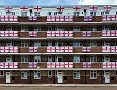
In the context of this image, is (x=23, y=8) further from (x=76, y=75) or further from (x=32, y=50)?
(x=76, y=75)

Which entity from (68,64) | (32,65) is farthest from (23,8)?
(68,64)

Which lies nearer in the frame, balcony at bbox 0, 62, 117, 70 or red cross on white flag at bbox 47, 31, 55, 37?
balcony at bbox 0, 62, 117, 70

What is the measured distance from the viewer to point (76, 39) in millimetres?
45875

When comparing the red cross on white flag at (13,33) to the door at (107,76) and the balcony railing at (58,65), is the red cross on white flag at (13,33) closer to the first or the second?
the balcony railing at (58,65)

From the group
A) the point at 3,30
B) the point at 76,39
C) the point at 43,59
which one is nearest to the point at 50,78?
the point at 43,59

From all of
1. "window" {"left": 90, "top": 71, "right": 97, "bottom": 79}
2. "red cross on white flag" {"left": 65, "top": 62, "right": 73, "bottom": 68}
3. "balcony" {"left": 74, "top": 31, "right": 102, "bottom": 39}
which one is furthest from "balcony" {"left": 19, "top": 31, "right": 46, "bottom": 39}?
"window" {"left": 90, "top": 71, "right": 97, "bottom": 79}

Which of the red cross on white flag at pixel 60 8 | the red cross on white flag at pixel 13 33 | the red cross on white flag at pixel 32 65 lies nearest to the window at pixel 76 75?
the red cross on white flag at pixel 32 65

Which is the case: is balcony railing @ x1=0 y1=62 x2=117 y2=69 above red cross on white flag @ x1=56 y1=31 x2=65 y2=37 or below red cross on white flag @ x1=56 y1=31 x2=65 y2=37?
below

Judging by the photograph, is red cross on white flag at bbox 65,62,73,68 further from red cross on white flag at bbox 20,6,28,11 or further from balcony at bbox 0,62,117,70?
red cross on white flag at bbox 20,6,28,11

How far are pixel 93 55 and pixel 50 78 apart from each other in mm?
7391

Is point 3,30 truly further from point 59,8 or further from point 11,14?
point 59,8

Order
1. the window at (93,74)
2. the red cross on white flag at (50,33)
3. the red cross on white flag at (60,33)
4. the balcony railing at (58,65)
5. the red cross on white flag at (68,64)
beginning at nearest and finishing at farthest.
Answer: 1. the balcony railing at (58,65)
2. the red cross on white flag at (68,64)
3. the red cross on white flag at (60,33)
4. the red cross on white flag at (50,33)
5. the window at (93,74)

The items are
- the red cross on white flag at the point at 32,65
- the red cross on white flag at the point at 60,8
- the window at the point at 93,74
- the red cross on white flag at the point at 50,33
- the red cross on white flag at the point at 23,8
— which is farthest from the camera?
the red cross on white flag at the point at 60,8

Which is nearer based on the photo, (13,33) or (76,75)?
(13,33)
